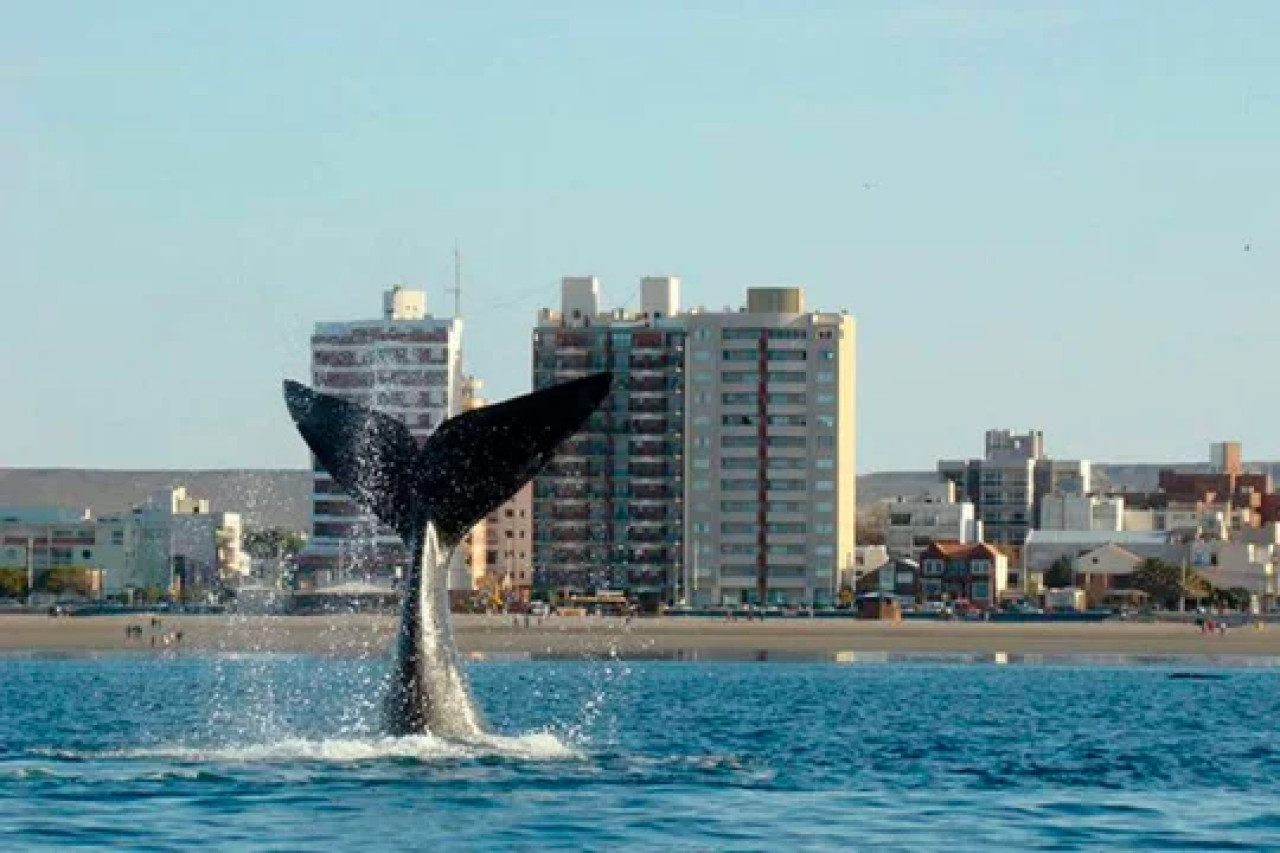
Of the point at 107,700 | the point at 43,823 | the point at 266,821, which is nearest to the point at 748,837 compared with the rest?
the point at 266,821

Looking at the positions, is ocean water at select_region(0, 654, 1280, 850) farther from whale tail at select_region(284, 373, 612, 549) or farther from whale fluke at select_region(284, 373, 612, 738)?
whale tail at select_region(284, 373, 612, 549)

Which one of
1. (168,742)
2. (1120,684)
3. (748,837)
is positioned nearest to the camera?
(748,837)

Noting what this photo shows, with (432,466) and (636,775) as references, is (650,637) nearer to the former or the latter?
(636,775)

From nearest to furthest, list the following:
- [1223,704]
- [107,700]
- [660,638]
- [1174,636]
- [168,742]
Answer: [168,742] → [107,700] → [1223,704] → [660,638] → [1174,636]

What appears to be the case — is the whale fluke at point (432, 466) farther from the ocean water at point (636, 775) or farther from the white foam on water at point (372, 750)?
the ocean water at point (636, 775)

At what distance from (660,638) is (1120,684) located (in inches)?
1902

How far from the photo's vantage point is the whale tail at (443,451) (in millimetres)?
40562

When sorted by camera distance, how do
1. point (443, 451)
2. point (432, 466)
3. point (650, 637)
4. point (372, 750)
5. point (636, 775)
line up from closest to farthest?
point (443, 451) → point (432, 466) → point (636, 775) → point (372, 750) → point (650, 637)

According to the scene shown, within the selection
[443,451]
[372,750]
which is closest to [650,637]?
[372,750]

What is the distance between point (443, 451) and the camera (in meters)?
41.3

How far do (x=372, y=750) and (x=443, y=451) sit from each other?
552 cm

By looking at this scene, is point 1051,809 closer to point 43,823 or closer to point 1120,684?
point 43,823

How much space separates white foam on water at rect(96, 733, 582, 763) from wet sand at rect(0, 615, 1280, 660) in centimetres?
7159

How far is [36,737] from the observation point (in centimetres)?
5525
